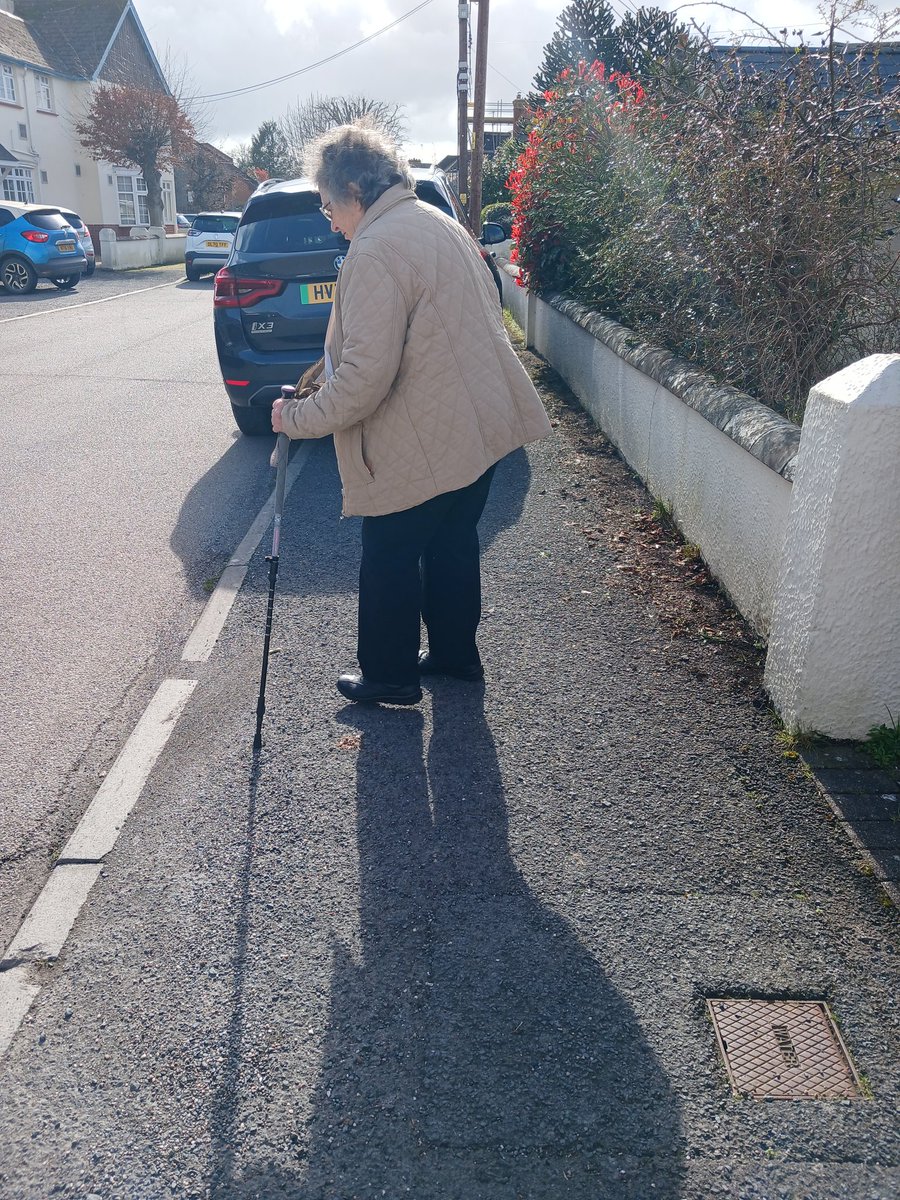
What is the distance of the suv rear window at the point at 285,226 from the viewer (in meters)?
8.13

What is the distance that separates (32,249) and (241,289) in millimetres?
17979

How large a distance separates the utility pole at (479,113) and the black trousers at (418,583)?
21504 mm

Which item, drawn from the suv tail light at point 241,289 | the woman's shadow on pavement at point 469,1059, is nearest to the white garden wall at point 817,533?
the woman's shadow on pavement at point 469,1059

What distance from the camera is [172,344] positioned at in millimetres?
15227

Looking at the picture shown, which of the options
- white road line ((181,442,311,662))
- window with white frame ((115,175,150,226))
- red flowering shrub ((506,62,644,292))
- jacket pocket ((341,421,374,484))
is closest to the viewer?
jacket pocket ((341,421,374,484))

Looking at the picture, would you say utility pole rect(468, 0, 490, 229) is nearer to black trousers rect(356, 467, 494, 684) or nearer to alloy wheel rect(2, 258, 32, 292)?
alloy wheel rect(2, 258, 32, 292)

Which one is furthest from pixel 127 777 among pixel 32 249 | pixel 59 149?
pixel 59 149

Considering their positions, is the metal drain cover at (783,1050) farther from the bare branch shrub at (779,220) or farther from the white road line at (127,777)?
the bare branch shrub at (779,220)

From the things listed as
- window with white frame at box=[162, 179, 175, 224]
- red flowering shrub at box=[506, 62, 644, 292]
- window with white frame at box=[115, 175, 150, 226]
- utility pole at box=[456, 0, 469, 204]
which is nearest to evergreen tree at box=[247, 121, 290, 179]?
window with white frame at box=[162, 179, 175, 224]

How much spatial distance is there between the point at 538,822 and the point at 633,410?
4.44 metres

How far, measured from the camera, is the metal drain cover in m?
2.45

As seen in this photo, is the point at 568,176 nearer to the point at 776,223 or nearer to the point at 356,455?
the point at 776,223

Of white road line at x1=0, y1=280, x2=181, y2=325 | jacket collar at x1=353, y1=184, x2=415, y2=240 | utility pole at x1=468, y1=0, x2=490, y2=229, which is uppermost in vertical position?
utility pole at x1=468, y1=0, x2=490, y2=229

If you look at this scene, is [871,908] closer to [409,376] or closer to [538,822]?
[538,822]
